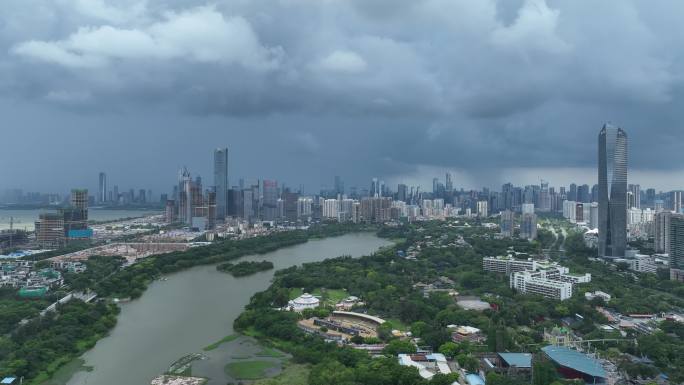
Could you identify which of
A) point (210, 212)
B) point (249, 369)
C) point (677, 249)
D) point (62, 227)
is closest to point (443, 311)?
point (249, 369)

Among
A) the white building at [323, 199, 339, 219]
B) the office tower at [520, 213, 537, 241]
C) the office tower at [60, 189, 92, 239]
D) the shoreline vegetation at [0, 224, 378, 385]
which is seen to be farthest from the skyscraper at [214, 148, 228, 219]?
the office tower at [520, 213, 537, 241]

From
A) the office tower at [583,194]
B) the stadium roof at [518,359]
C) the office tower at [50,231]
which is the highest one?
the office tower at [583,194]

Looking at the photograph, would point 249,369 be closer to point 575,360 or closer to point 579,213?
point 575,360

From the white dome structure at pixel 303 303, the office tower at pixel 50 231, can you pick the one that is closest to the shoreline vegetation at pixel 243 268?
the white dome structure at pixel 303 303

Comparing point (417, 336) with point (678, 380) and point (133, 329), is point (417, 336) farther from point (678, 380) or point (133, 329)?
point (133, 329)

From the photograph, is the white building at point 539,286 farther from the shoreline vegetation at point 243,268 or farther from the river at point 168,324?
the shoreline vegetation at point 243,268

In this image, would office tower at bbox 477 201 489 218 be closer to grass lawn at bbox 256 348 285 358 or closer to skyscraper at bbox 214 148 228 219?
skyscraper at bbox 214 148 228 219

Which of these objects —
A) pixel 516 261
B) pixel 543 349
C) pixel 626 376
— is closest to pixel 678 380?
pixel 626 376
